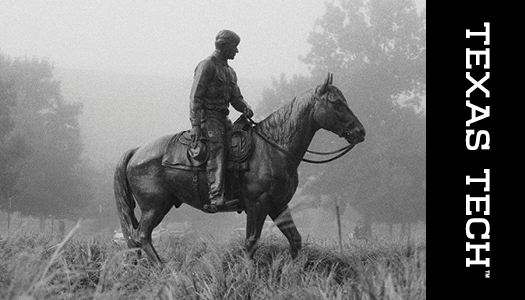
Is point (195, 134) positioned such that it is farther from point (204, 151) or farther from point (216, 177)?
point (216, 177)

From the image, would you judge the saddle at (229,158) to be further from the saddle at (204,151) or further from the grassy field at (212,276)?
the grassy field at (212,276)

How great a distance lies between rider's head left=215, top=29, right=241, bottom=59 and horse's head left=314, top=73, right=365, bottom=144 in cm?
128

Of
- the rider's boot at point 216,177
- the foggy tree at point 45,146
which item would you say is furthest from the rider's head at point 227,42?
the foggy tree at point 45,146

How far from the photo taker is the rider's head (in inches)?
299

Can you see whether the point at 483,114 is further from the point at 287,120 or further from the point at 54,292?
the point at 54,292

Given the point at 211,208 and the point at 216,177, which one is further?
the point at 211,208

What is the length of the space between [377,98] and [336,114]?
16.5 meters

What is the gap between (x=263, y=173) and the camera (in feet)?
23.7

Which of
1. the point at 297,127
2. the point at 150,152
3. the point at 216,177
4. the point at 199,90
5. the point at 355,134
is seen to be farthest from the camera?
the point at 150,152

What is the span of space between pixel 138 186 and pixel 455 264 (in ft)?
14.2

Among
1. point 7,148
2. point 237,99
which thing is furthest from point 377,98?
point 237,99

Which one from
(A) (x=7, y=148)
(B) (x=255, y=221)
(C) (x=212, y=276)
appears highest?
(A) (x=7, y=148)

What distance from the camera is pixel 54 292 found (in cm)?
541

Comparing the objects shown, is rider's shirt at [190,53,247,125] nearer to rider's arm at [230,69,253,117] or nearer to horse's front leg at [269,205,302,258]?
rider's arm at [230,69,253,117]
